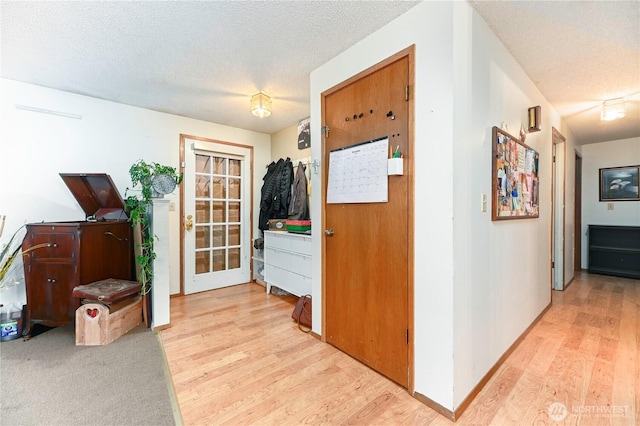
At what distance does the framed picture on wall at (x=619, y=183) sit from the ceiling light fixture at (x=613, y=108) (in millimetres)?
2251

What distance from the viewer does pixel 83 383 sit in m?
1.63

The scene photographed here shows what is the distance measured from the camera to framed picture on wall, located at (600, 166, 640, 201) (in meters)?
4.02

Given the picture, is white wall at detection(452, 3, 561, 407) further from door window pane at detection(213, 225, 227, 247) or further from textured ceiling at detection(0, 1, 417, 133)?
door window pane at detection(213, 225, 227, 247)

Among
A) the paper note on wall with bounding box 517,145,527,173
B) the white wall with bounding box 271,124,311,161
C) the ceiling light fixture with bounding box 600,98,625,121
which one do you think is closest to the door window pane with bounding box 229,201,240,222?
the white wall with bounding box 271,124,311,161

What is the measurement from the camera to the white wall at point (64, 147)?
2402 mm

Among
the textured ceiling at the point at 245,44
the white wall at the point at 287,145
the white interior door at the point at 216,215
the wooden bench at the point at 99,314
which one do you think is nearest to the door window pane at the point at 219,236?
the white interior door at the point at 216,215

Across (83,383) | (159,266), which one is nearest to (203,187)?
(159,266)

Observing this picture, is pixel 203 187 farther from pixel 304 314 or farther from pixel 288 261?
pixel 304 314

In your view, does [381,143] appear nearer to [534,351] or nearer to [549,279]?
[534,351]

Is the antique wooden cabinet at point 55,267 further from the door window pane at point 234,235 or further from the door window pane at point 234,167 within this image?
the door window pane at point 234,167

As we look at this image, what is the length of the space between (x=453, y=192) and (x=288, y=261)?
204cm

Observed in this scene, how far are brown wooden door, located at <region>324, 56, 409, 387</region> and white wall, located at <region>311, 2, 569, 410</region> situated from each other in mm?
110

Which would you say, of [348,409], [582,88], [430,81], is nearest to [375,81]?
[430,81]

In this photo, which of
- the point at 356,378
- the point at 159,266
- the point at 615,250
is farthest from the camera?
the point at 615,250
